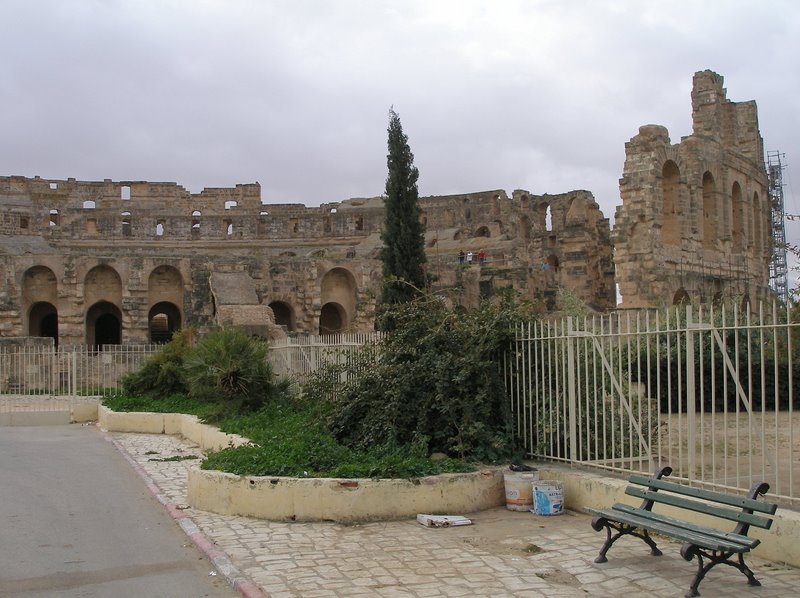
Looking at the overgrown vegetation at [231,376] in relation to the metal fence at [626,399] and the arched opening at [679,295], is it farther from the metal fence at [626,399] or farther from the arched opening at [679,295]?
the arched opening at [679,295]

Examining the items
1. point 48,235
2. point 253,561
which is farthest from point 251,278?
point 253,561

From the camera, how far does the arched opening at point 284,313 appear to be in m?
31.9

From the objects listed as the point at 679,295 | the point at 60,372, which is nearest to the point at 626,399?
the point at 679,295

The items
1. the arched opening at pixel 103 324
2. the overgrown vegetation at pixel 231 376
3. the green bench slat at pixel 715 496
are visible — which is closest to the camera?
the green bench slat at pixel 715 496

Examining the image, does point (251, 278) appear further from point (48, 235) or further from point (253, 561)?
point (253, 561)

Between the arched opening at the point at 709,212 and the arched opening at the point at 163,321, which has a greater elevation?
the arched opening at the point at 709,212

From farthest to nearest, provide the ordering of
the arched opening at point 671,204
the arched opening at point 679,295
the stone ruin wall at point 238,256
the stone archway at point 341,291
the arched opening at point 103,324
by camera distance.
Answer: the arched opening at point 103,324, the stone archway at point 341,291, the stone ruin wall at point 238,256, the arched opening at point 671,204, the arched opening at point 679,295

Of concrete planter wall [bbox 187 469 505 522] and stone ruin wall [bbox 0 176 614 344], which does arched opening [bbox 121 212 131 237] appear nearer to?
stone ruin wall [bbox 0 176 614 344]

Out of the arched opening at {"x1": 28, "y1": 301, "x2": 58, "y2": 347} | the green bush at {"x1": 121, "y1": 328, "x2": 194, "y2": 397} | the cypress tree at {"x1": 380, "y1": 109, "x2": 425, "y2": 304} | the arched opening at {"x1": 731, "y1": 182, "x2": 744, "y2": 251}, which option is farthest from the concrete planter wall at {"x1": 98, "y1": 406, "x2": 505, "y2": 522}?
the arched opening at {"x1": 28, "y1": 301, "x2": 58, "y2": 347}

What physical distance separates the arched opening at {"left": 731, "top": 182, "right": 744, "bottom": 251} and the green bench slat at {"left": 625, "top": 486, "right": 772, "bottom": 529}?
911 inches

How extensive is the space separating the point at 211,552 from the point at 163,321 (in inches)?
1253

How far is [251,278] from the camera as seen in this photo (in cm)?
2973

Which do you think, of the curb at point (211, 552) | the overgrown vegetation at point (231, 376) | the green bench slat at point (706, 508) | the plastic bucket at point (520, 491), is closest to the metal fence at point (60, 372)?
the overgrown vegetation at point (231, 376)

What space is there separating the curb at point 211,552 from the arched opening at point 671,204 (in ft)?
61.3
